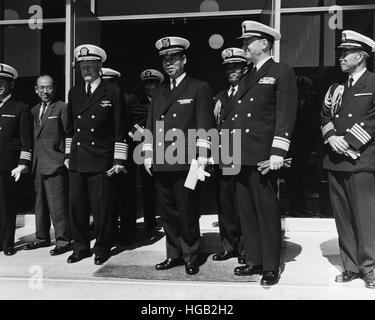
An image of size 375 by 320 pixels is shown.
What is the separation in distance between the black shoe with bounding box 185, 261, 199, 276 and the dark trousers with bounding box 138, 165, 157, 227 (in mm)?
1660

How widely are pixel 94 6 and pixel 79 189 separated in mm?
3321

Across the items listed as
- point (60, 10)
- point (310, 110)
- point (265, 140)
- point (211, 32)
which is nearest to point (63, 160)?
point (265, 140)

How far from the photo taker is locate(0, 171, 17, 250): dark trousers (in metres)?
4.47

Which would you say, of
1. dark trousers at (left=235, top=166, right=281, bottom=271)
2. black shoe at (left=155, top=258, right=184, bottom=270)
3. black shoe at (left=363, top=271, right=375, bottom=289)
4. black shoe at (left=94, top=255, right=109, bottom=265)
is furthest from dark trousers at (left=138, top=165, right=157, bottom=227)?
black shoe at (left=363, top=271, right=375, bottom=289)

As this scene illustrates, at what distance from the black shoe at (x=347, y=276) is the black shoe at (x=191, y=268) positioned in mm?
1112

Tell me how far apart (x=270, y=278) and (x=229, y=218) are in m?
1.03

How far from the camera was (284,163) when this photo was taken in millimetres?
3410

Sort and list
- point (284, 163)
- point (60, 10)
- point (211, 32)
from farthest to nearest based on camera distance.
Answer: point (211, 32) → point (60, 10) → point (284, 163)

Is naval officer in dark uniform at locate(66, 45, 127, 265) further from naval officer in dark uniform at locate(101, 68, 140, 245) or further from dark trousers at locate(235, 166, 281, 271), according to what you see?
dark trousers at locate(235, 166, 281, 271)

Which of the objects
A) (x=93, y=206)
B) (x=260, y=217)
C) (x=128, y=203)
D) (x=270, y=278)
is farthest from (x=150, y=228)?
(x=270, y=278)

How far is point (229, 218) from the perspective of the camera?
4.34m

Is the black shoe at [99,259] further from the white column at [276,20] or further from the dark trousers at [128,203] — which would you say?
the white column at [276,20]
